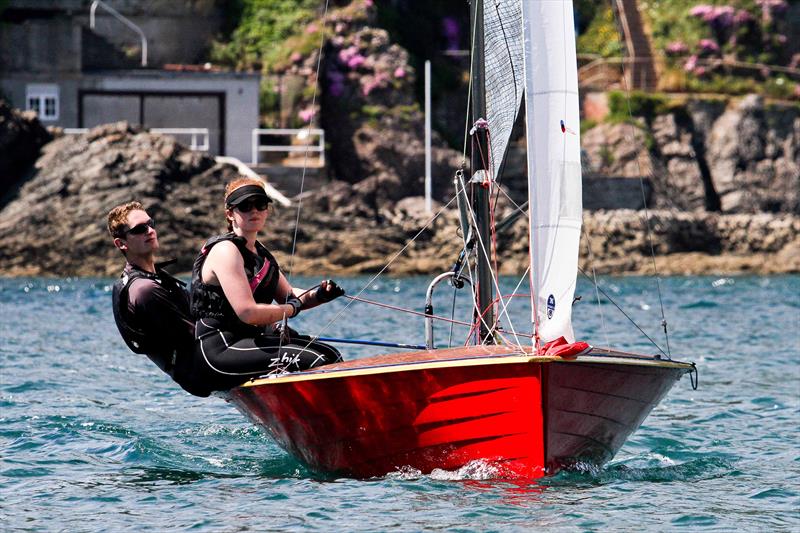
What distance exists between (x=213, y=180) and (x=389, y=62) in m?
9.12

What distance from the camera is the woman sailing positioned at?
8.96m

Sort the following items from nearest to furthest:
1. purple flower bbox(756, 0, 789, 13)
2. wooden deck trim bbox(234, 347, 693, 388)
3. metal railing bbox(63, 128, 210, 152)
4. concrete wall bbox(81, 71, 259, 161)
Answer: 1. wooden deck trim bbox(234, 347, 693, 388)
2. metal railing bbox(63, 128, 210, 152)
3. concrete wall bbox(81, 71, 259, 161)
4. purple flower bbox(756, 0, 789, 13)

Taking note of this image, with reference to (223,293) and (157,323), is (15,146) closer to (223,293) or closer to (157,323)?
(157,323)

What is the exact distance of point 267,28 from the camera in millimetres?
45781

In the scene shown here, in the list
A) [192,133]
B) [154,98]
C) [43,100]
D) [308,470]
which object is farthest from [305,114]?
[308,470]

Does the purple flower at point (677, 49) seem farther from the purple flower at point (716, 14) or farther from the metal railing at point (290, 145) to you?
the metal railing at point (290, 145)

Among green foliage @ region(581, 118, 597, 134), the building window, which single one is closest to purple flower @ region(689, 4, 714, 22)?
green foliage @ region(581, 118, 597, 134)

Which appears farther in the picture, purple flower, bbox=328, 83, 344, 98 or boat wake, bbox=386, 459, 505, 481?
purple flower, bbox=328, 83, 344, 98

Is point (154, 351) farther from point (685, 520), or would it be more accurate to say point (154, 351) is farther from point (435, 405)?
point (685, 520)

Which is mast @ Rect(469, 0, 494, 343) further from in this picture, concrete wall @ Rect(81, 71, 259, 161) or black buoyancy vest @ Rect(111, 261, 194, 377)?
concrete wall @ Rect(81, 71, 259, 161)

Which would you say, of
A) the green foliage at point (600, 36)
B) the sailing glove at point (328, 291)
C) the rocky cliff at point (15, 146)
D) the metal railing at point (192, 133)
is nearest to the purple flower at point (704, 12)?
the green foliage at point (600, 36)

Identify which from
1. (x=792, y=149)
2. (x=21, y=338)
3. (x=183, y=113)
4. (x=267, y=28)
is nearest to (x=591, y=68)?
(x=792, y=149)

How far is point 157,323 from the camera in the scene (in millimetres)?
9594

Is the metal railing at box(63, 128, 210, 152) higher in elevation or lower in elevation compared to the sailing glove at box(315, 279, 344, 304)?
higher
